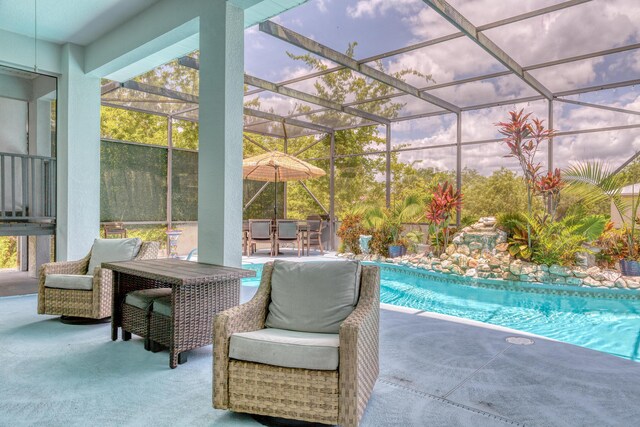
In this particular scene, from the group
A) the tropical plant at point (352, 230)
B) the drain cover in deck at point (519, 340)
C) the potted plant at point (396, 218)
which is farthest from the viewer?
the tropical plant at point (352, 230)

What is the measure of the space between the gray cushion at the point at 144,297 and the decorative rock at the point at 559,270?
17.7 ft

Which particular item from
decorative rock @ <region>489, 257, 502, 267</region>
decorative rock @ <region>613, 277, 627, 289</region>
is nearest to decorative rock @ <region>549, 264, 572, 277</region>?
decorative rock @ <region>613, 277, 627, 289</region>

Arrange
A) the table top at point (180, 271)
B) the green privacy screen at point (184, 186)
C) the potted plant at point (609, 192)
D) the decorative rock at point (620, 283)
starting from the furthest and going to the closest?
the green privacy screen at point (184, 186)
the potted plant at point (609, 192)
the decorative rock at point (620, 283)
the table top at point (180, 271)

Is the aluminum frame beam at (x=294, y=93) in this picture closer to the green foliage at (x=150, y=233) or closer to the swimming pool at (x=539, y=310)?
the swimming pool at (x=539, y=310)

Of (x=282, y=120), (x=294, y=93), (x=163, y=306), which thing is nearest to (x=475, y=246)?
(x=294, y=93)

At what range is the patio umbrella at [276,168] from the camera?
352 inches

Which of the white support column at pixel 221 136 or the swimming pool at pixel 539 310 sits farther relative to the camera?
the swimming pool at pixel 539 310

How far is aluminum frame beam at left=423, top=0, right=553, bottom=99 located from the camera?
15.3 ft

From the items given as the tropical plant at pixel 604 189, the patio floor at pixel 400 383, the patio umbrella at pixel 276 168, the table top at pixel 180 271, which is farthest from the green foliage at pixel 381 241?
the table top at pixel 180 271

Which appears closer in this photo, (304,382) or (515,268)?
(304,382)

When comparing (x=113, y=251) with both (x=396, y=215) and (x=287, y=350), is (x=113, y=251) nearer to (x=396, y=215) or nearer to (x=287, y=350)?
(x=287, y=350)

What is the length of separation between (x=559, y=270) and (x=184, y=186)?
7.65 m

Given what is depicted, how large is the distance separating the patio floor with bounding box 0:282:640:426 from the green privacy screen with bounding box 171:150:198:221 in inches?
227

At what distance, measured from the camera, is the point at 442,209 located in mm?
7949
